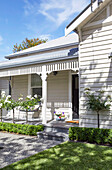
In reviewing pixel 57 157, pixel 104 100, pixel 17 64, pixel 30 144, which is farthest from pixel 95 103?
pixel 17 64

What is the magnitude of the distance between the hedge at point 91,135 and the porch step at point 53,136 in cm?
27

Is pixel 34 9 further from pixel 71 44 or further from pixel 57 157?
pixel 57 157

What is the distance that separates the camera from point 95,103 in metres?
6.13

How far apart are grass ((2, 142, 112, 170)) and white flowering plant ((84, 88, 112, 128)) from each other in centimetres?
140

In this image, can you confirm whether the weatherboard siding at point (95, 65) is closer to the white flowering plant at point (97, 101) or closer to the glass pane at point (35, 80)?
the white flowering plant at point (97, 101)

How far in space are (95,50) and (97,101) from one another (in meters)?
2.02

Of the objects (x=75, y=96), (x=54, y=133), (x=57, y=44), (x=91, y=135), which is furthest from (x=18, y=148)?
(x=57, y=44)

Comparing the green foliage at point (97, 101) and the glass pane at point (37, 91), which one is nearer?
the green foliage at point (97, 101)

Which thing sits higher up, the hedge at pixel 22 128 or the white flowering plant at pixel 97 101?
the white flowering plant at pixel 97 101

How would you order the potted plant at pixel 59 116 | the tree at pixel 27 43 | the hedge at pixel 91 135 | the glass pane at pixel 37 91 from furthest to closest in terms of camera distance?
the tree at pixel 27 43, the glass pane at pixel 37 91, the potted plant at pixel 59 116, the hedge at pixel 91 135

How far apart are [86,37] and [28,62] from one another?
334 cm

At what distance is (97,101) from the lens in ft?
20.3

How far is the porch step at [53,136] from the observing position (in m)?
6.46

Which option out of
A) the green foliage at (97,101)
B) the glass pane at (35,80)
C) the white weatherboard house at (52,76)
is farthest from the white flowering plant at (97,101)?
the glass pane at (35,80)
